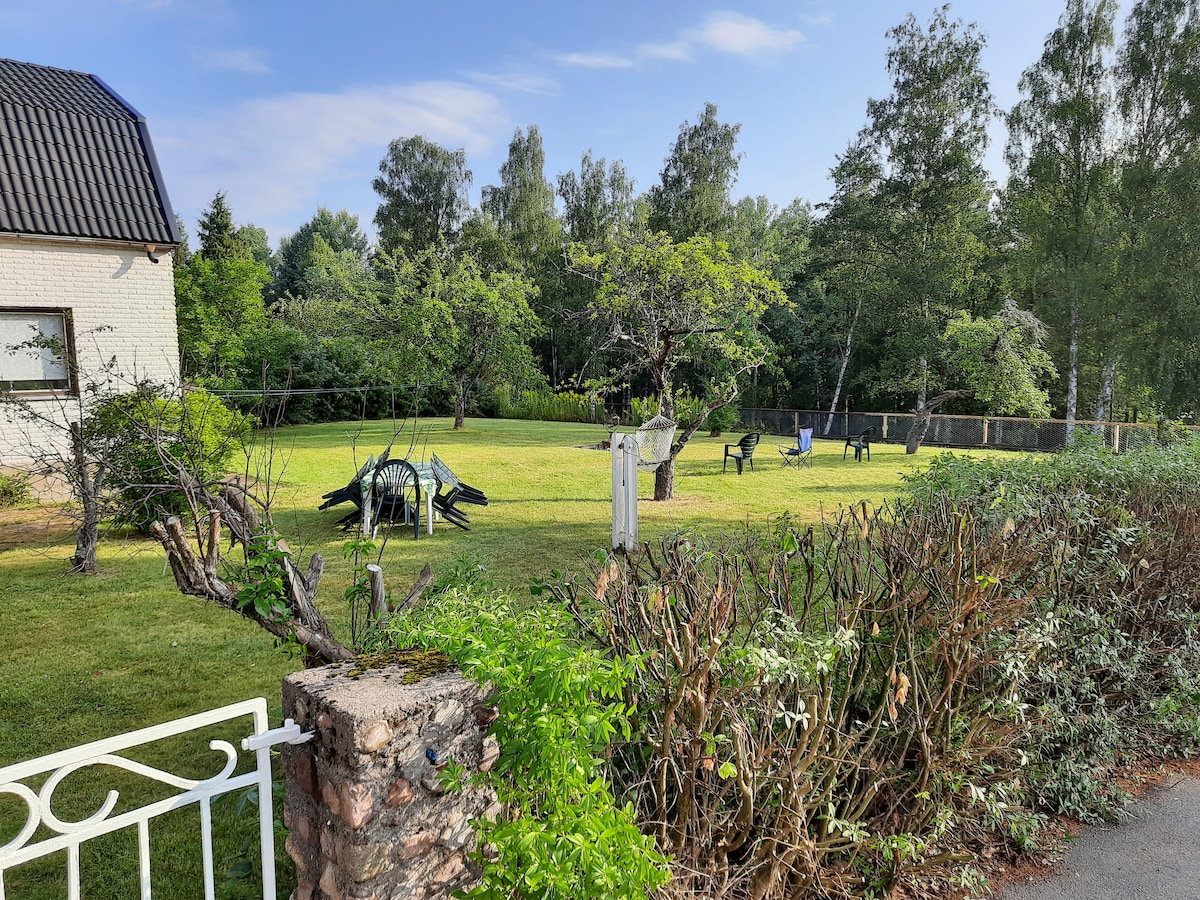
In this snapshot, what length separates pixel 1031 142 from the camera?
1989 centimetres

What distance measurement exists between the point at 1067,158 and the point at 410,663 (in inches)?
900

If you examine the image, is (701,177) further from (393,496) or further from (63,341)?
(393,496)

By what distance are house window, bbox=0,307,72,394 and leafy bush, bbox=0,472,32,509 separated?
150 cm

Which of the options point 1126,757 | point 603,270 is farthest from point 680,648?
point 603,270

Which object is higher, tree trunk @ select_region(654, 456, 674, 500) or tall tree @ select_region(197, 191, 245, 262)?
tall tree @ select_region(197, 191, 245, 262)

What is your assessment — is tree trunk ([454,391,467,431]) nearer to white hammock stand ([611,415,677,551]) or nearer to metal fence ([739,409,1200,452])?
metal fence ([739,409,1200,452])

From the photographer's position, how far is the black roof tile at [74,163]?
10250 mm

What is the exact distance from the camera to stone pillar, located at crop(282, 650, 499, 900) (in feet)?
5.66

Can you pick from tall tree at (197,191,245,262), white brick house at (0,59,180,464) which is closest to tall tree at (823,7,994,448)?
white brick house at (0,59,180,464)

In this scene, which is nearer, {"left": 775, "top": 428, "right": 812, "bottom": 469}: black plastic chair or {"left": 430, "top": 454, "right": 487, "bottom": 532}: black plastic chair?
{"left": 430, "top": 454, "right": 487, "bottom": 532}: black plastic chair

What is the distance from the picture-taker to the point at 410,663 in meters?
2.04

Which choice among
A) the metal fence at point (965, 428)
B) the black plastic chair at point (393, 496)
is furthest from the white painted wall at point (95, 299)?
the metal fence at point (965, 428)

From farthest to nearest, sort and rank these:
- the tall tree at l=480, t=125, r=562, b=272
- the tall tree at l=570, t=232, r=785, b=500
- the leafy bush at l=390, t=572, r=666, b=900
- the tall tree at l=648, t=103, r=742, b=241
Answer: the tall tree at l=480, t=125, r=562, b=272
the tall tree at l=648, t=103, r=742, b=241
the tall tree at l=570, t=232, r=785, b=500
the leafy bush at l=390, t=572, r=666, b=900

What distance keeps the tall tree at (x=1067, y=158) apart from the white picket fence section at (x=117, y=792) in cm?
2033
